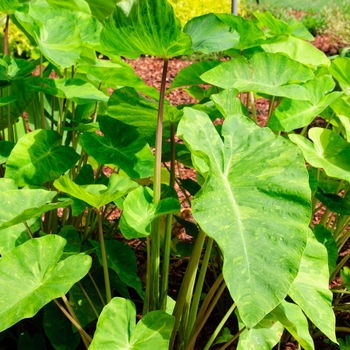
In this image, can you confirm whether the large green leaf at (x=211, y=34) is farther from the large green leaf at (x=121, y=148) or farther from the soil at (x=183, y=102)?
the soil at (x=183, y=102)

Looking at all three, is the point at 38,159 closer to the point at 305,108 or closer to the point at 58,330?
the point at 58,330

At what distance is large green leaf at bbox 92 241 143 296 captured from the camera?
1.51 meters

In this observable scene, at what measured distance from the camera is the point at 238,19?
69.0 inches

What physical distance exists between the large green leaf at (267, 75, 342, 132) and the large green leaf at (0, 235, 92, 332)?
0.68 meters

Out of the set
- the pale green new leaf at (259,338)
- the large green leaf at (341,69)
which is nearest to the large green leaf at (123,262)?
the pale green new leaf at (259,338)

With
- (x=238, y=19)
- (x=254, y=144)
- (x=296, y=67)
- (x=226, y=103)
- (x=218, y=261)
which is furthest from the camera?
(x=218, y=261)

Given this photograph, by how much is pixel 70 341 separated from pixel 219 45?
0.90 m

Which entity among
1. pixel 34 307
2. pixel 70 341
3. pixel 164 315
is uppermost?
pixel 34 307

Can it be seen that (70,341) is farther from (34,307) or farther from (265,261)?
(265,261)

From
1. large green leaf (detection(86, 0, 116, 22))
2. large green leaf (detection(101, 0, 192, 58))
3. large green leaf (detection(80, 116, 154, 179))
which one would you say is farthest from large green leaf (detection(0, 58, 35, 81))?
large green leaf (detection(86, 0, 116, 22))

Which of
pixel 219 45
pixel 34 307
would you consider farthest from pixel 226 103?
pixel 34 307

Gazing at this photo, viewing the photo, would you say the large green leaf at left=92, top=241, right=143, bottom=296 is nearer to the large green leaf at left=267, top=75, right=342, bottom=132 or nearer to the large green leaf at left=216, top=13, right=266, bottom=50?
the large green leaf at left=267, top=75, right=342, bottom=132

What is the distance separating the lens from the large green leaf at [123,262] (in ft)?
4.95

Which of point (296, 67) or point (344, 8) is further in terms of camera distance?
point (344, 8)
